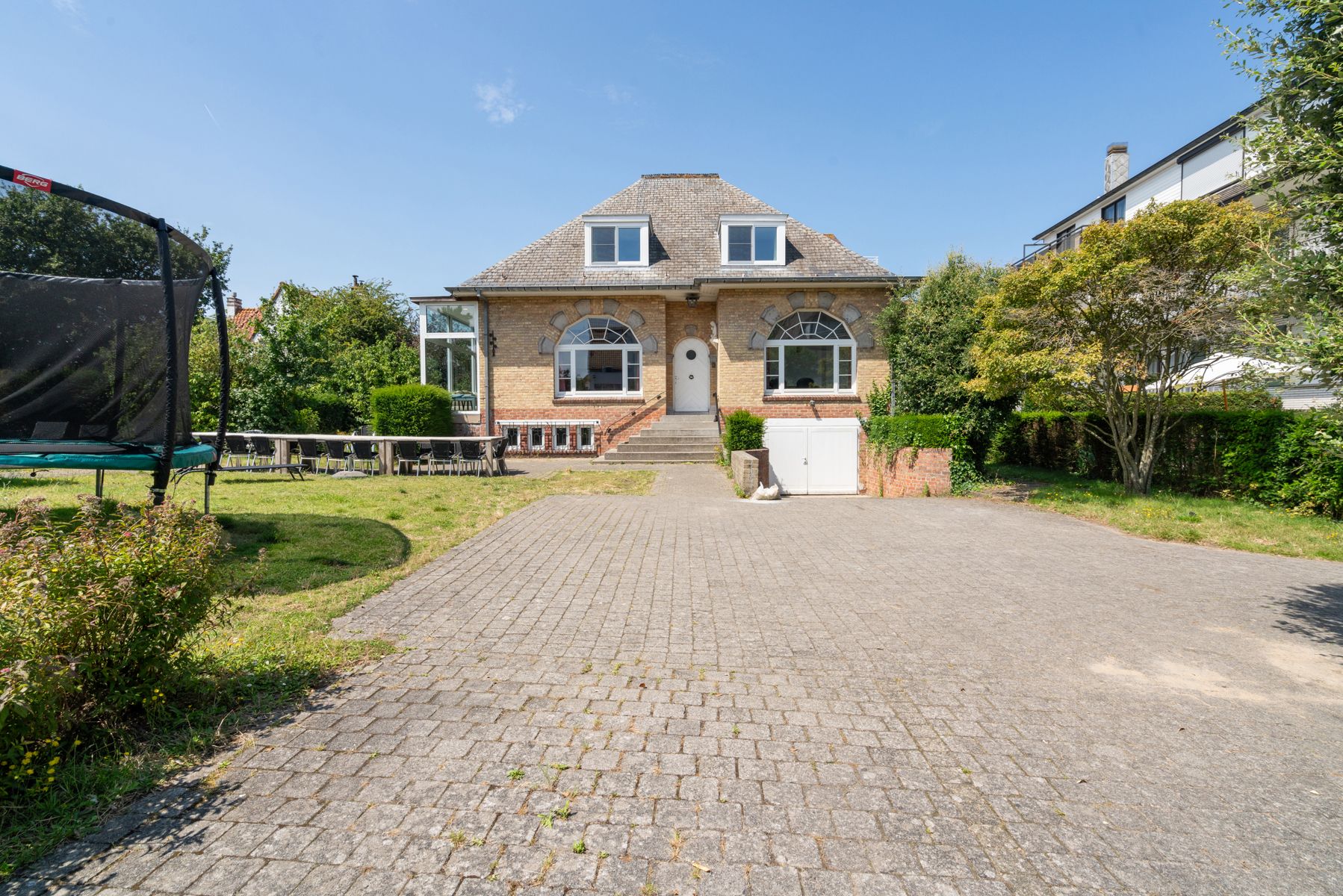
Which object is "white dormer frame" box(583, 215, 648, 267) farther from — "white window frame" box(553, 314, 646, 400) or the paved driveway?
the paved driveway

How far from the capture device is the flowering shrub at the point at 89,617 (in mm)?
2520

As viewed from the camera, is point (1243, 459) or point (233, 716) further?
point (1243, 459)

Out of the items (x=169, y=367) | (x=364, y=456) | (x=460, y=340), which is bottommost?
(x=364, y=456)

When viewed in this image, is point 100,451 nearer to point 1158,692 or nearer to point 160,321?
point 160,321

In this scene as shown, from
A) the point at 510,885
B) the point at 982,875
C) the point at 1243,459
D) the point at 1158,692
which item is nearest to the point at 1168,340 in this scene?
the point at 1243,459

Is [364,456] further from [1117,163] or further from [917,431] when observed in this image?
[1117,163]

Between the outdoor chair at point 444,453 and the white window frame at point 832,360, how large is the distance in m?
10.1

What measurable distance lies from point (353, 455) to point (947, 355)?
13919 millimetres

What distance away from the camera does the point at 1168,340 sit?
10617mm

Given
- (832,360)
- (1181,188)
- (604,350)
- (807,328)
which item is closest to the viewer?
(807,328)

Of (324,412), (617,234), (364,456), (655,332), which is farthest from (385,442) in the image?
(617,234)

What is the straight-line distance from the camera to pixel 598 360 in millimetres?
20906

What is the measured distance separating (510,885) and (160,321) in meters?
7.81

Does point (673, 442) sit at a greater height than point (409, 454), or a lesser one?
greater
